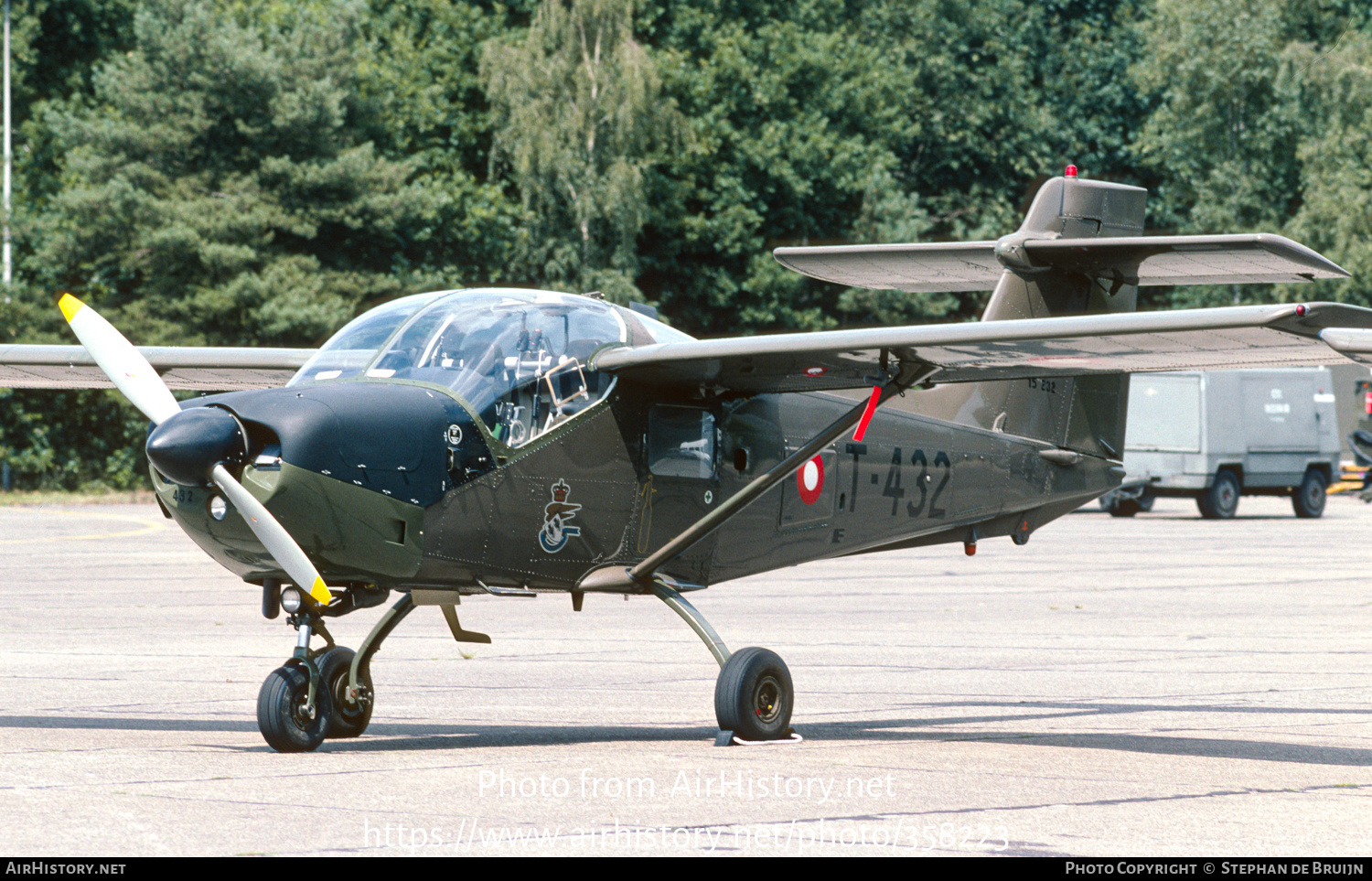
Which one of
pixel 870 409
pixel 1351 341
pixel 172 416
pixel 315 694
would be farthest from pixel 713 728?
pixel 1351 341

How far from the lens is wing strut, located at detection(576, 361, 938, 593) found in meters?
9.80

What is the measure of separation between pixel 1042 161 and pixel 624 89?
79.8 feet

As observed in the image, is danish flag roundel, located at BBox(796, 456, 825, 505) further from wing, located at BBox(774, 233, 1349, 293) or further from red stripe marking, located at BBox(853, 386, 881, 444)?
wing, located at BBox(774, 233, 1349, 293)

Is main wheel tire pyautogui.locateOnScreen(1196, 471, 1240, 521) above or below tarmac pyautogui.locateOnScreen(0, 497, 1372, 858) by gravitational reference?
below

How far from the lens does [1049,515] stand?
12422 millimetres

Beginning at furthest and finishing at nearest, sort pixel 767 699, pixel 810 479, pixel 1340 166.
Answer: pixel 1340 166, pixel 810 479, pixel 767 699

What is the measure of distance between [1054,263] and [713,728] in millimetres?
4616

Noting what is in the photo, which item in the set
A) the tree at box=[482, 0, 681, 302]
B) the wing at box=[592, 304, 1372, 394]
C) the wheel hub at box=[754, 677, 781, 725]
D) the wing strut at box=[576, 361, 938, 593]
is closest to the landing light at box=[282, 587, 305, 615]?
the wing strut at box=[576, 361, 938, 593]

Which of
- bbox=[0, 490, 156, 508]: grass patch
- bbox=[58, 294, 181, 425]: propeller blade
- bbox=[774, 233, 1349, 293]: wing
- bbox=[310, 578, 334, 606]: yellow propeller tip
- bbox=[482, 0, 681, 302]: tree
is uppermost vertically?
bbox=[482, 0, 681, 302]: tree

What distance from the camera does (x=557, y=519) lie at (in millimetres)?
9500

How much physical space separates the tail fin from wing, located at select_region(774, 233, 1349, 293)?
112 millimetres

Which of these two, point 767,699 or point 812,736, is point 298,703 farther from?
point 812,736
